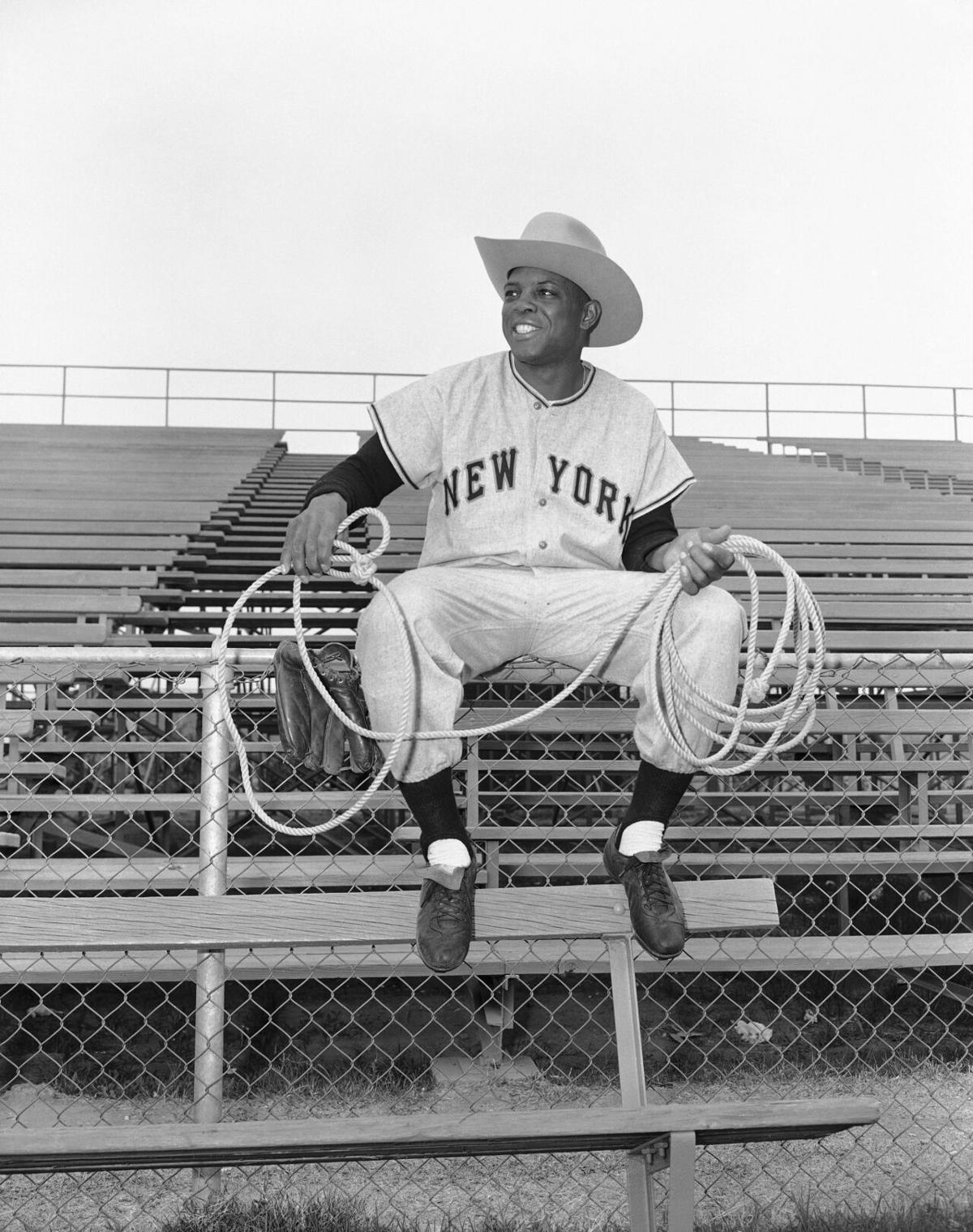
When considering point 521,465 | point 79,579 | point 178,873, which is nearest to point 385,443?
point 521,465

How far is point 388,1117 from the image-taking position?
62.2 inches

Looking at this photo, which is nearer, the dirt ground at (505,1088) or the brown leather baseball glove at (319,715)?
the brown leather baseball glove at (319,715)

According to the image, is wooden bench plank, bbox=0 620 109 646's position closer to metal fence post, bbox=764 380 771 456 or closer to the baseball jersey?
the baseball jersey

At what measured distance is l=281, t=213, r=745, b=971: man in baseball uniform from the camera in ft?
5.85

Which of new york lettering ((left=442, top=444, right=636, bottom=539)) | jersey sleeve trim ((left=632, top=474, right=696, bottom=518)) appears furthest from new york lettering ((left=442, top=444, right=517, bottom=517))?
jersey sleeve trim ((left=632, top=474, right=696, bottom=518))

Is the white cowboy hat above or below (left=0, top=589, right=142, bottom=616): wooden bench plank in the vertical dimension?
above

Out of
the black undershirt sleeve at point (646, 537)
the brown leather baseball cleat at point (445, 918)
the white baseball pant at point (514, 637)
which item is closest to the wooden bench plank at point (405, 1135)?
the brown leather baseball cleat at point (445, 918)

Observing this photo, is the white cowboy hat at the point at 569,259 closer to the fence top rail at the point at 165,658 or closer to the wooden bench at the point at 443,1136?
the fence top rail at the point at 165,658

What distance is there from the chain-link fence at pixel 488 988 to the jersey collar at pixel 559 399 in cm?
55

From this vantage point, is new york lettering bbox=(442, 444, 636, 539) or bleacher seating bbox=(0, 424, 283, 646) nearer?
new york lettering bbox=(442, 444, 636, 539)

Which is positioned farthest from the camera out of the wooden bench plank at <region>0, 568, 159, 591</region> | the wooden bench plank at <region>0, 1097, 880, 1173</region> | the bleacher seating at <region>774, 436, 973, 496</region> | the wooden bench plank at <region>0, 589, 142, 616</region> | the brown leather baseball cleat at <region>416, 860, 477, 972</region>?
the bleacher seating at <region>774, 436, 973, 496</region>

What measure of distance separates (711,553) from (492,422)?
53 centimetres

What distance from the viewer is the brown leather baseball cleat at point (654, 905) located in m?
1.77

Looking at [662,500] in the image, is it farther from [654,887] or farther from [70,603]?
[70,603]
